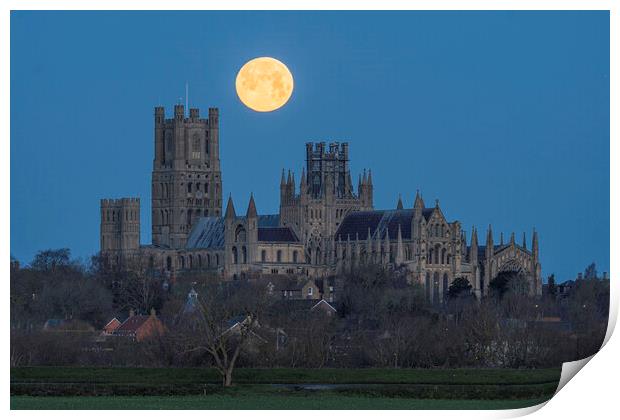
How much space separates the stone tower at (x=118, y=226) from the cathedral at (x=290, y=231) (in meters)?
0.05

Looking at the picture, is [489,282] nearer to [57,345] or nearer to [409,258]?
A: [409,258]

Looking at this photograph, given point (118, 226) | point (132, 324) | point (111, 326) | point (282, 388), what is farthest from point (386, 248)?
point (282, 388)

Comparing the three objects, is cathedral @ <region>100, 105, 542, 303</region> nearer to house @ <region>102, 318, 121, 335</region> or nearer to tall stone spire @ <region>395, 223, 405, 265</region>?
tall stone spire @ <region>395, 223, 405, 265</region>

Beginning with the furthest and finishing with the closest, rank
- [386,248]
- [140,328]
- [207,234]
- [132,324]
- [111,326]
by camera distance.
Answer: [207,234], [386,248], [111,326], [132,324], [140,328]

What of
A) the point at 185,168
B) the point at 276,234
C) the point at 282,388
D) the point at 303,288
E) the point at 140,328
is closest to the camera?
the point at 282,388

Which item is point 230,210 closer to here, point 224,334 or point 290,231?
point 290,231

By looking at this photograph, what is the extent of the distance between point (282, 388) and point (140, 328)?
19097 millimetres

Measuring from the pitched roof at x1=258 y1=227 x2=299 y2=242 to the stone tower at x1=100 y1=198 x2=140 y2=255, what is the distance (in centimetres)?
809

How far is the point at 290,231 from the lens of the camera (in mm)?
107625

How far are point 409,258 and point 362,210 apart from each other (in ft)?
34.3

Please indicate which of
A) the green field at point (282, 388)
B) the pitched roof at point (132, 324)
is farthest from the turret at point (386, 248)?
the green field at point (282, 388)

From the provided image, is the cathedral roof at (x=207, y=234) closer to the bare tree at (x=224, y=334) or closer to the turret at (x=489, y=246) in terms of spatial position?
the turret at (x=489, y=246)

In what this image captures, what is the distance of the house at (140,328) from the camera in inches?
2035
